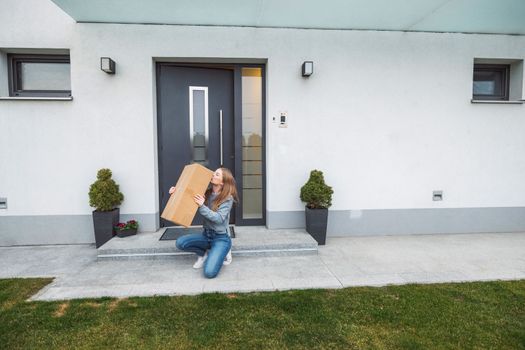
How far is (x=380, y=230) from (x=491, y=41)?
346 cm

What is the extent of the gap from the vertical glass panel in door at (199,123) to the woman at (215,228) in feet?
4.51

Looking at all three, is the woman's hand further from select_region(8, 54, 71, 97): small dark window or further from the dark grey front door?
select_region(8, 54, 71, 97): small dark window

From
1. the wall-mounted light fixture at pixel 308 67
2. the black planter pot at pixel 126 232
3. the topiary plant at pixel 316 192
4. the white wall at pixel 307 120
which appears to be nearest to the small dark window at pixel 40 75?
the white wall at pixel 307 120

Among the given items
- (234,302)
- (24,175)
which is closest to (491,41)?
A: (234,302)

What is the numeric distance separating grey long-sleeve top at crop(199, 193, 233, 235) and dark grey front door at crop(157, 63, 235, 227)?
4.91ft

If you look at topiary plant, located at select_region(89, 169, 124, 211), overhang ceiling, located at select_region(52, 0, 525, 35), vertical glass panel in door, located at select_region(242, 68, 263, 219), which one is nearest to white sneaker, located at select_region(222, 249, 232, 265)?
vertical glass panel in door, located at select_region(242, 68, 263, 219)

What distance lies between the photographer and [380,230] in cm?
Result: 500

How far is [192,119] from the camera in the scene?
4.87 metres

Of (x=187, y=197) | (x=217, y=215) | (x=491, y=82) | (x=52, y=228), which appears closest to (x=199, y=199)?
(x=187, y=197)

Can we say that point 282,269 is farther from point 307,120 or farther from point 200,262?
point 307,120

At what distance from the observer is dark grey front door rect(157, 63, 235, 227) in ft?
15.7

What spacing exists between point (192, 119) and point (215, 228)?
2.08 metres

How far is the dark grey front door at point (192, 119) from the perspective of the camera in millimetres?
4793

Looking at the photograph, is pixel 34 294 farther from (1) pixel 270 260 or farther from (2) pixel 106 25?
(2) pixel 106 25
